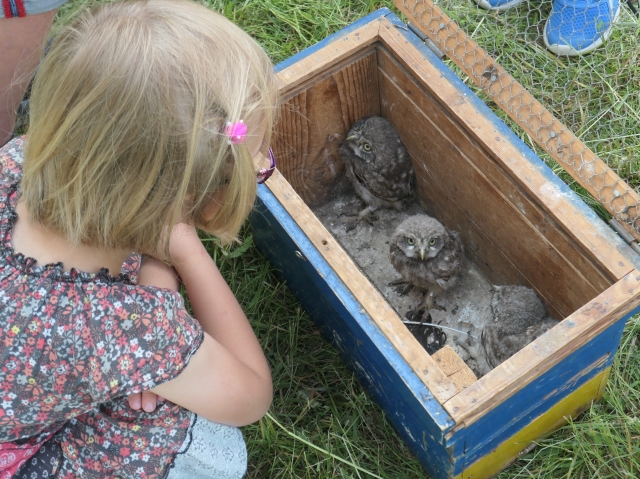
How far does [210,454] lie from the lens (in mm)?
2027

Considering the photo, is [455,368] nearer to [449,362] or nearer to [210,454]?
[449,362]

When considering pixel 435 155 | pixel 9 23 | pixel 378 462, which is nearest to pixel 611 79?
pixel 435 155

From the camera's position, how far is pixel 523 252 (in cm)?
245

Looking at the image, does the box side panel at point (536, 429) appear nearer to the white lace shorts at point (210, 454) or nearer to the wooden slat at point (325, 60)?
the white lace shorts at point (210, 454)

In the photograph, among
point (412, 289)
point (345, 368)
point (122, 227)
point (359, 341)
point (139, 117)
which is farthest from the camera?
point (412, 289)

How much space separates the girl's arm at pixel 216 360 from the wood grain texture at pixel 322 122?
675mm

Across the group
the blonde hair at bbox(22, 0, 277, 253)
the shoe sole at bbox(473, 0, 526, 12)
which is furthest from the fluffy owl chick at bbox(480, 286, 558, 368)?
the shoe sole at bbox(473, 0, 526, 12)

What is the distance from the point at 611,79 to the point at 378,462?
218cm

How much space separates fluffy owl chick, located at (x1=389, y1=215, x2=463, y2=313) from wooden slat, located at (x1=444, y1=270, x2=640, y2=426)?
2.79 ft

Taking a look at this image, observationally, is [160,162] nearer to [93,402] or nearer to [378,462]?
[93,402]

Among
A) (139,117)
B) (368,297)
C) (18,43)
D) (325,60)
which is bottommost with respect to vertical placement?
(368,297)

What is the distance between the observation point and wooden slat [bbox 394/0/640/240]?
2.02 m

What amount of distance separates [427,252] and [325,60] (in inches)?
31.6

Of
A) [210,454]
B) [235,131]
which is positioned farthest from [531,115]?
[210,454]
